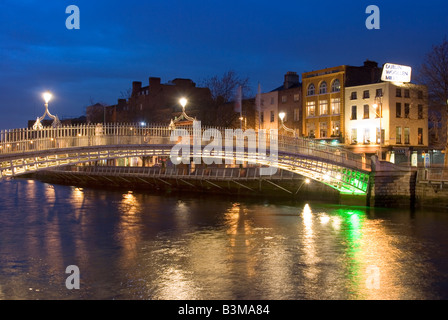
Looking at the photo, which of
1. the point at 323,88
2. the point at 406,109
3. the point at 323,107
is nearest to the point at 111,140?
the point at 406,109

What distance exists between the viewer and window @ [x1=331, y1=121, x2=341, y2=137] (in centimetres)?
5050

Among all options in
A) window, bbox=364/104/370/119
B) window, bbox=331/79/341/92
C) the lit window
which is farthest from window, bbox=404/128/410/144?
window, bbox=331/79/341/92

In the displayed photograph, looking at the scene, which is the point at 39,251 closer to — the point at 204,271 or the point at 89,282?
the point at 89,282

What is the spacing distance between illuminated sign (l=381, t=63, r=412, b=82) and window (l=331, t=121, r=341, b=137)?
22.8ft

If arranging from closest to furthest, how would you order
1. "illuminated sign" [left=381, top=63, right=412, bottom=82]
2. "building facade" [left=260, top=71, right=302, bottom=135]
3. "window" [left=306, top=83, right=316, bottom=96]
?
"illuminated sign" [left=381, top=63, right=412, bottom=82], "window" [left=306, top=83, right=316, bottom=96], "building facade" [left=260, top=71, right=302, bottom=135]

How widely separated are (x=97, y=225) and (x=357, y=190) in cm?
1613

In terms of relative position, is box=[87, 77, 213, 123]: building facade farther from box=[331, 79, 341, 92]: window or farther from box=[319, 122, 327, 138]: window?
box=[331, 79, 341, 92]: window

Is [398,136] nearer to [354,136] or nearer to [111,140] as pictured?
[354,136]

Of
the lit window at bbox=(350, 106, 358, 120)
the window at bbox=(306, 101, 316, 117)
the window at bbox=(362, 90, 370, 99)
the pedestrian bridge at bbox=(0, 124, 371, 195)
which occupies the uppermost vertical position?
the window at bbox=(362, 90, 370, 99)

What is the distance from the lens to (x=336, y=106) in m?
50.8

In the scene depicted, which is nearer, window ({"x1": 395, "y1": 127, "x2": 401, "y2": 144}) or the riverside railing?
→ the riverside railing

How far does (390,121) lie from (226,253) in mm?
30324

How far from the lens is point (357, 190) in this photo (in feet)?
112
